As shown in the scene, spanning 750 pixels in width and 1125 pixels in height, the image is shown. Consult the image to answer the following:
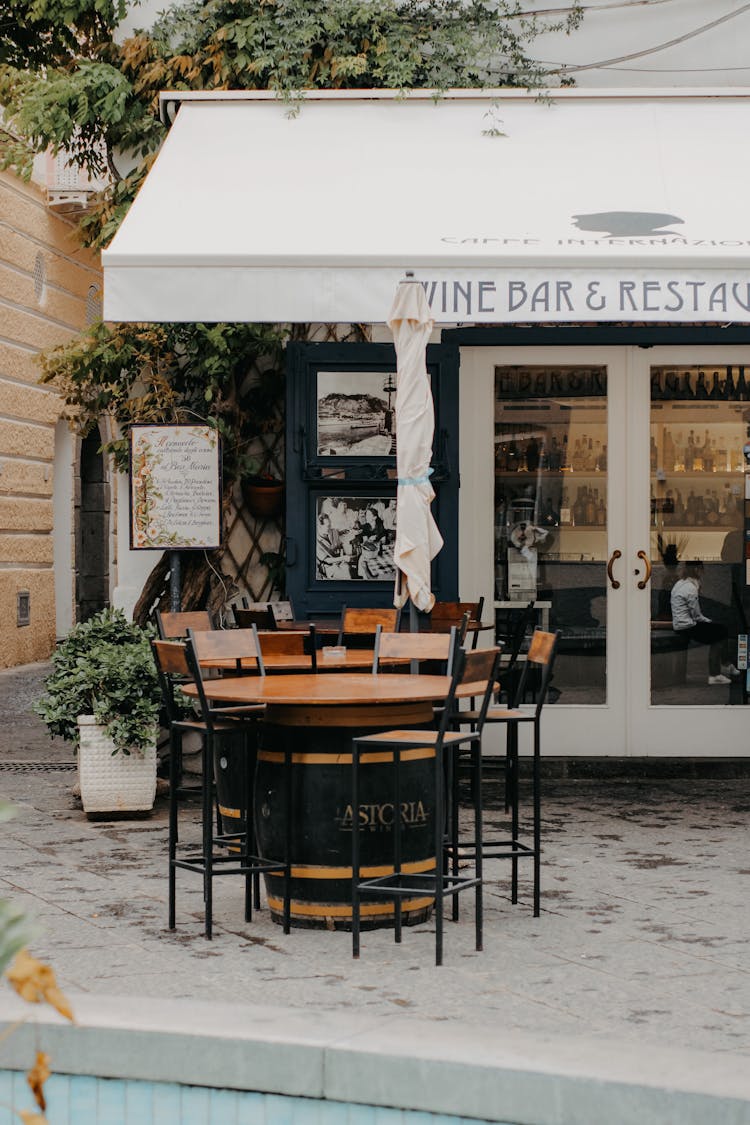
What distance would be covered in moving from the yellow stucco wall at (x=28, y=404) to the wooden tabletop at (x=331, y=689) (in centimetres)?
1017

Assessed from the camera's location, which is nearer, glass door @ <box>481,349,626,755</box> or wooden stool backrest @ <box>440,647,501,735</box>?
wooden stool backrest @ <box>440,647,501,735</box>

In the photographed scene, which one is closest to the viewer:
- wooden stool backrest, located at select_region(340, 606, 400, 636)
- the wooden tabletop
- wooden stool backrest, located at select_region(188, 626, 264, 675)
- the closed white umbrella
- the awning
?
the wooden tabletop

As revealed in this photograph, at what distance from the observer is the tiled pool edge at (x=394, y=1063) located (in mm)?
3371

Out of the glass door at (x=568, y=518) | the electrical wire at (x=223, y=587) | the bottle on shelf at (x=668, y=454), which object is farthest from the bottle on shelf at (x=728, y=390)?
the electrical wire at (x=223, y=587)

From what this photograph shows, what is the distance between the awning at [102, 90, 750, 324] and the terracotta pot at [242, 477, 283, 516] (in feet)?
6.66

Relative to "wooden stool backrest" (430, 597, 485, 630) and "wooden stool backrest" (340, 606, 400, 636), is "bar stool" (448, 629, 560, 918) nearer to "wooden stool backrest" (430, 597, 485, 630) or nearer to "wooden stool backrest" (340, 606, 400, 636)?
"wooden stool backrest" (340, 606, 400, 636)

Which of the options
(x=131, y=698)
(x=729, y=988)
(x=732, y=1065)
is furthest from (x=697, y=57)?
(x=732, y=1065)

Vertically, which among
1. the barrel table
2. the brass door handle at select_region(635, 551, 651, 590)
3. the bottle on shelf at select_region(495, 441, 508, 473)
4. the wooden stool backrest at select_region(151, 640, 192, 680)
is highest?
the bottle on shelf at select_region(495, 441, 508, 473)

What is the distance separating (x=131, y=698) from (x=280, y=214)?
→ 2525 millimetres

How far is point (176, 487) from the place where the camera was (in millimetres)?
8891

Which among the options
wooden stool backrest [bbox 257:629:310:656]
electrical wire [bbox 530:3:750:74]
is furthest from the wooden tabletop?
electrical wire [bbox 530:3:750:74]

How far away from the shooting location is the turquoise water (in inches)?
141

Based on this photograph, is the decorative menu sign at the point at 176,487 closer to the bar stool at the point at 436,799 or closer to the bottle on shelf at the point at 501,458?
the bottle on shelf at the point at 501,458

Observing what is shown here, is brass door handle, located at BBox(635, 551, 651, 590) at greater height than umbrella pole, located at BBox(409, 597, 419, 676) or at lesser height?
greater
